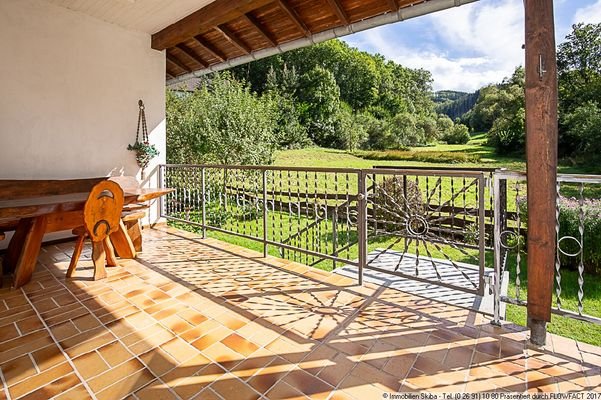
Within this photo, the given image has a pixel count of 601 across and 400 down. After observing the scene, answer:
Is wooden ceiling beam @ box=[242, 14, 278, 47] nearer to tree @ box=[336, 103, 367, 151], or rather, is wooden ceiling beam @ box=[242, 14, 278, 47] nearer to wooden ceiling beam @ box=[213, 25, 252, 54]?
wooden ceiling beam @ box=[213, 25, 252, 54]

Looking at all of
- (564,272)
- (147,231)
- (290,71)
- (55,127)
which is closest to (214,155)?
(147,231)

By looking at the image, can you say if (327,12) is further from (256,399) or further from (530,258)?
(256,399)

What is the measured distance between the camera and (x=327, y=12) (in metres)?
3.79

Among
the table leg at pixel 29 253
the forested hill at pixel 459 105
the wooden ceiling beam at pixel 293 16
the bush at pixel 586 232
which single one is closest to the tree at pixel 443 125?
the forested hill at pixel 459 105

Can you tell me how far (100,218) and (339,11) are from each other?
328 cm

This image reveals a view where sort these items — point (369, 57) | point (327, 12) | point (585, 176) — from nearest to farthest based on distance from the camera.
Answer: point (585, 176) → point (327, 12) → point (369, 57)

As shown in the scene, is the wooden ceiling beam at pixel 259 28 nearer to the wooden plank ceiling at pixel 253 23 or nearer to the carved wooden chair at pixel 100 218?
the wooden plank ceiling at pixel 253 23

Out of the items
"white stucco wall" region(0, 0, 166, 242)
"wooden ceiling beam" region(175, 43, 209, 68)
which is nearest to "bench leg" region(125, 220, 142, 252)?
"white stucco wall" region(0, 0, 166, 242)

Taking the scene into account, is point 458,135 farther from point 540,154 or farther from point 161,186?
point 540,154

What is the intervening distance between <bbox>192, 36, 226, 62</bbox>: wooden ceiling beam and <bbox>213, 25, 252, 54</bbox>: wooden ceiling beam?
1.54 feet

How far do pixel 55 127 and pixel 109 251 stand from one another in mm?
2077

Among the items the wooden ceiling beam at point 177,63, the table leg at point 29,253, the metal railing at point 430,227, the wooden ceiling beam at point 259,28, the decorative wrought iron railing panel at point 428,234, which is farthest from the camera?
the wooden ceiling beam at point 177,63

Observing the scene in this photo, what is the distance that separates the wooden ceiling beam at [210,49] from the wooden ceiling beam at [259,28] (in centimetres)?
111

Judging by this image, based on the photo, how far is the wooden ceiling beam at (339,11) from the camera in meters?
3.53
